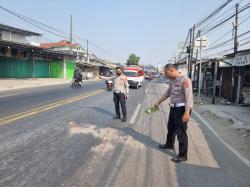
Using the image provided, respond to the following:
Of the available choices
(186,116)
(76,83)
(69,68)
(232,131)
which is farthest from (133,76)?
(186,116)

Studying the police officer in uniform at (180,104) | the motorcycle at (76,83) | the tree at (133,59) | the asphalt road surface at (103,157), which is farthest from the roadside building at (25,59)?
the tree at (133,59)

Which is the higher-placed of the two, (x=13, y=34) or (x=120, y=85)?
(x=13, y=34)

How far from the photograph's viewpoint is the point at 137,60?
132 m

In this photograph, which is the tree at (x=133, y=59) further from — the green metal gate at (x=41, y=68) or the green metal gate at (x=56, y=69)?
the green metal gate at (x=41, y=68)

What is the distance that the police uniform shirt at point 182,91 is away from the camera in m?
5.44

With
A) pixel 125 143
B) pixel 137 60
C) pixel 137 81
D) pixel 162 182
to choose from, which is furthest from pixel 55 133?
pixel 137 60

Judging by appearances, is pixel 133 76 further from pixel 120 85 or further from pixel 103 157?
pixel 103 157

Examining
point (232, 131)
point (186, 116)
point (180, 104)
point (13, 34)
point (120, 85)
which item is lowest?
point (232, 131)

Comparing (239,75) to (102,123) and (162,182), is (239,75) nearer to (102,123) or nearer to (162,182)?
(102,123)

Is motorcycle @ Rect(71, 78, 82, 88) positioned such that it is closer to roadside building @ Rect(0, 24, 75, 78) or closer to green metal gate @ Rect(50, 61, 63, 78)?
roadside building @ Rect(0, 24, 75, 78)

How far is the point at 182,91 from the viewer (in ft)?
18.4

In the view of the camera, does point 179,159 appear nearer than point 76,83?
Yes

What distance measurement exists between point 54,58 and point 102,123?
126 ft

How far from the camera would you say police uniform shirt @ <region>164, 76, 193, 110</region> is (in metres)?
5.44
